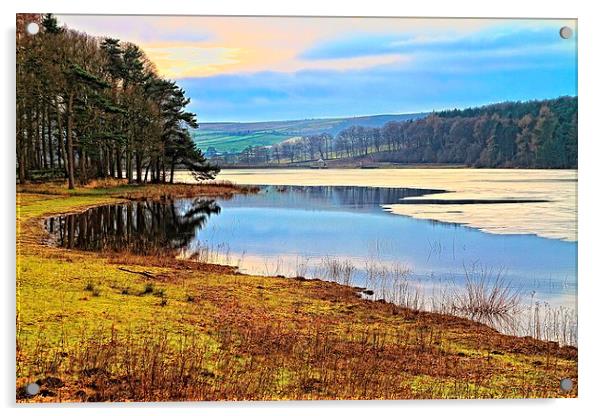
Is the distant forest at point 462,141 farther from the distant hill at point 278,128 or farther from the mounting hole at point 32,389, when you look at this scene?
the mounting hole at point 32,389

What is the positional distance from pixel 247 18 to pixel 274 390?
9.18ft

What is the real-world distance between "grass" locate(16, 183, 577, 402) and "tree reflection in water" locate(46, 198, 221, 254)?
231 mm

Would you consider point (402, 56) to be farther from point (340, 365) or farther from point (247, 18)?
point (340, 365)

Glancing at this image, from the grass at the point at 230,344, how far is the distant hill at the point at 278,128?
1.13m

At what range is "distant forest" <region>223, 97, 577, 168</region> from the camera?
241 inches

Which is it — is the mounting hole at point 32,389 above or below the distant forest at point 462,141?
below

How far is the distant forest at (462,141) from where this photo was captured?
20.1 ft

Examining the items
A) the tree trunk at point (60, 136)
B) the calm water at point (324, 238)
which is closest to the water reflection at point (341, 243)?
the calm water at point (324, 238)

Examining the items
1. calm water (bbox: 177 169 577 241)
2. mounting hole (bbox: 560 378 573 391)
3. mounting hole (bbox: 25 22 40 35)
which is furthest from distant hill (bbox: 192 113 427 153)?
mounting hole (bbox: 560 378 573 391)

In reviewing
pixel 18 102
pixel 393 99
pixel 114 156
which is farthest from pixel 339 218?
pixel 18 102

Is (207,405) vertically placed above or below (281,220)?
below

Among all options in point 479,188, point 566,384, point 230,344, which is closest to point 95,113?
point 230,344

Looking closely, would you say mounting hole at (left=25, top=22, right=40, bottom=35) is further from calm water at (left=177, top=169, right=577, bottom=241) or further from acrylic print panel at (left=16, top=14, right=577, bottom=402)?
calm water at (left=177, top=169, right=577, bottom=241)

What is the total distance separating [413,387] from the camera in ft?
18.5
